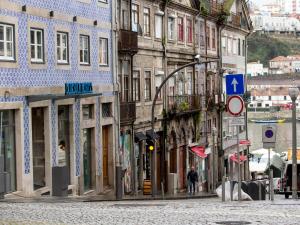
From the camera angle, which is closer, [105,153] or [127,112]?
[105,153]

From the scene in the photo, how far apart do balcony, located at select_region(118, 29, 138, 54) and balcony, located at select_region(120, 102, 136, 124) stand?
2048 mm

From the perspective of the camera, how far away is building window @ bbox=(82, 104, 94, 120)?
28.8m

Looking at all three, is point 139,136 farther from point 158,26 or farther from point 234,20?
point 234,20

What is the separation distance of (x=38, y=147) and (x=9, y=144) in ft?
6.37

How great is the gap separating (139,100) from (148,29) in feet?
11.2

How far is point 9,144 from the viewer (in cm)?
2297

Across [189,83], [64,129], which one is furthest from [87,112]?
[189,83]

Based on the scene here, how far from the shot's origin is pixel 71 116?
2725cm

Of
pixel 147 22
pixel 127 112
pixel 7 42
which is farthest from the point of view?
pixel 147 22

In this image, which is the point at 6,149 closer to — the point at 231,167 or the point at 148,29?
the point at 148,29

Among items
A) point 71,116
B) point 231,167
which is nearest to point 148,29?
point 71,116

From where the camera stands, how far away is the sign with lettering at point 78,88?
85.2 feet

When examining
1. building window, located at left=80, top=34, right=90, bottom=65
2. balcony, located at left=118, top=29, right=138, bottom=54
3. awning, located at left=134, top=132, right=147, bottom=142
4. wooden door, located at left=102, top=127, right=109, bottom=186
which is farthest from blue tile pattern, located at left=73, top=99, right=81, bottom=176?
awning, located at left=134, top=132, right=147, bottom=142

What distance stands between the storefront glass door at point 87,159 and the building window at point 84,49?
2378 mm
